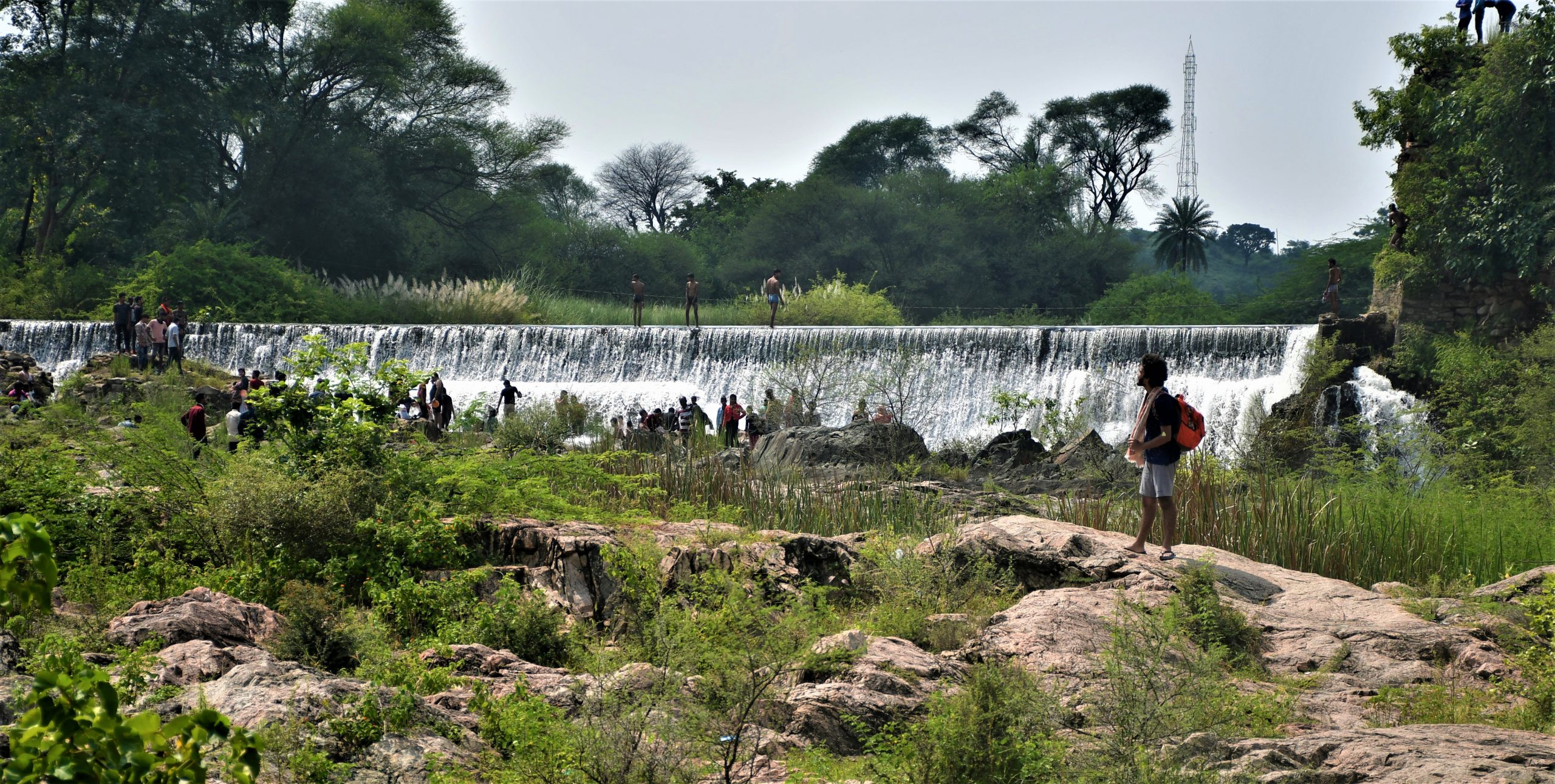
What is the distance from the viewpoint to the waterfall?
19.9 meters

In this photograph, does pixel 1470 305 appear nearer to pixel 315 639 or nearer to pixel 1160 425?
pixel 1160 425

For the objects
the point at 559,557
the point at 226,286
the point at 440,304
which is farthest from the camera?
the point at 440,304

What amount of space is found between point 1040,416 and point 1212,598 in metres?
13.9

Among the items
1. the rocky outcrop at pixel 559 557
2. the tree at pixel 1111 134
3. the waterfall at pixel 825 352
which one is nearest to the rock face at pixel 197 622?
the rocky outcrop at pixel 559 557

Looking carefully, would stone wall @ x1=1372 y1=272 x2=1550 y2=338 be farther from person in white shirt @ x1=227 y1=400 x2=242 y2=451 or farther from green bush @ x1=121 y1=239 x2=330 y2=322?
green bush @ x1=121 y1=239 x2=330 y2=322

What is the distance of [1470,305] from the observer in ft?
65.3

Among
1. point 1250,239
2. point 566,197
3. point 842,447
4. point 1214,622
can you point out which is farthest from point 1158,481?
point 1250,239

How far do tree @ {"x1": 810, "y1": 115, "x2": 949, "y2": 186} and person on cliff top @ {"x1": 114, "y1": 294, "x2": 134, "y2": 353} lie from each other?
115ft

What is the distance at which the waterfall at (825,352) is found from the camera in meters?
19.9

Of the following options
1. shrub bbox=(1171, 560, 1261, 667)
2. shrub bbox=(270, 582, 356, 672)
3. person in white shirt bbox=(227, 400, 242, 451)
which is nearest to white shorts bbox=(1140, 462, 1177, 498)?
shrub bbox=(1171, 560, 1261, 667)

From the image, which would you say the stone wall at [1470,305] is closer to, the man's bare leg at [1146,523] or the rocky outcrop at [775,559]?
the man's bare leg at [1146,523]

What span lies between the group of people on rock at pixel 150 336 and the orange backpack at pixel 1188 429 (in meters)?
19.2

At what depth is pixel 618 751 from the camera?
12.3 feet

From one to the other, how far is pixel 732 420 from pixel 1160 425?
1161 cm
